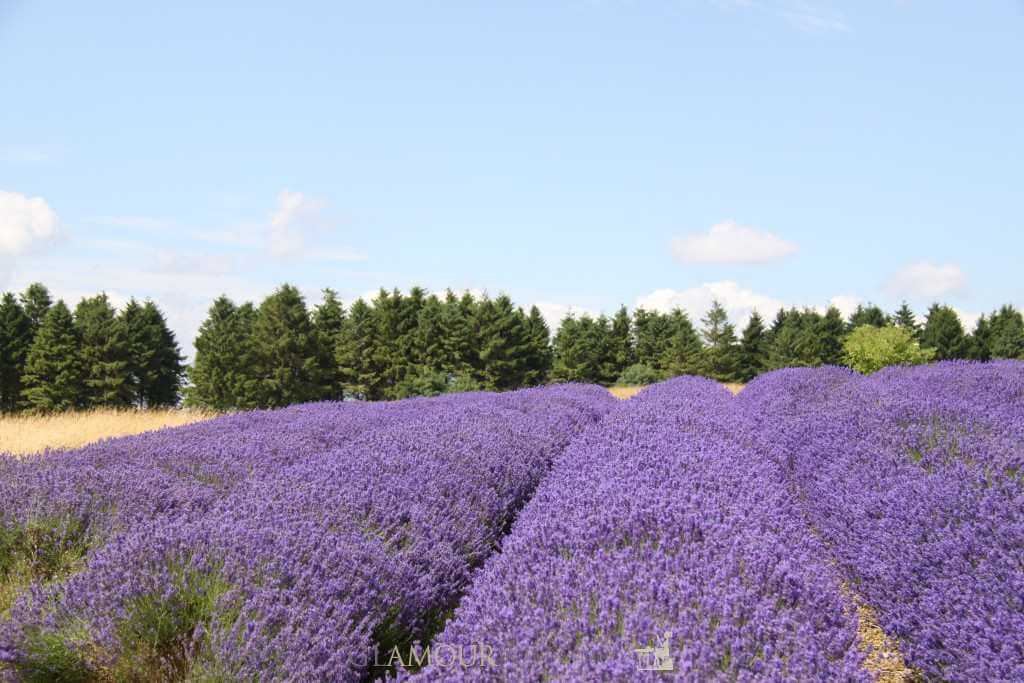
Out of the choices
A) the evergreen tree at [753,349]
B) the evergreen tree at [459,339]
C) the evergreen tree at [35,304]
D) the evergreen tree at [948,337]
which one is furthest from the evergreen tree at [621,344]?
the evergreen tree at [35,304]

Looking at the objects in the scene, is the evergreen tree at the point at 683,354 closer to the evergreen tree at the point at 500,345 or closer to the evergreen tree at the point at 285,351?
the evergreen tree at the point at 500,345

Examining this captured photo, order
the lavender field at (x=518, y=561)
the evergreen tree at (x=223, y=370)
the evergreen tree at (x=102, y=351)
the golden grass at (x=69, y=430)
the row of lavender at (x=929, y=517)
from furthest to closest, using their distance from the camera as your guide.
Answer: the evergreen tree at (x=223, y=370) < the evergreen tree at (x=102, y=351) < the golden grass at (x=69, y=430) < the row of lavender at (x=929, y=517) < the lavender field at (x=518, y=561)

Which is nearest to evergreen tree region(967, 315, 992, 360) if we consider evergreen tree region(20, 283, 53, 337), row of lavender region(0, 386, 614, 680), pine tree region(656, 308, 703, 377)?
pine tree region(656, 308, 703, 377)

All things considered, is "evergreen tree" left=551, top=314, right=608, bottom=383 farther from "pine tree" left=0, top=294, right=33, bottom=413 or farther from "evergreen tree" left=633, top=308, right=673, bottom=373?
"pine tree" left=0, top=294, right=33, bottom=413

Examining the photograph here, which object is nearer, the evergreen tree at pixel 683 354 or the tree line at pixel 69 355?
the tree line at pixel 69 355

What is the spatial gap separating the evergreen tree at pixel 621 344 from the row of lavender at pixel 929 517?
94.7 feet

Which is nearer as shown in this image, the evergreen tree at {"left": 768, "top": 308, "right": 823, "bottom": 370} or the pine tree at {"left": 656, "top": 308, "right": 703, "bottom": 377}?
the pine tree at {"left": 656, "top": 308, "right": 703, "bottom": 377}

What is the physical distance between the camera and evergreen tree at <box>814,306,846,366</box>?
35.8m

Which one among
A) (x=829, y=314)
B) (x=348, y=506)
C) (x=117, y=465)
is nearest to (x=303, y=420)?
(x=117, y=465)

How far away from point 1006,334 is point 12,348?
48.1 metres

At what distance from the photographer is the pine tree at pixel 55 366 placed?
2497cm

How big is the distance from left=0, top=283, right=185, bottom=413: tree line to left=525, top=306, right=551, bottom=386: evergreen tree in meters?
16.2

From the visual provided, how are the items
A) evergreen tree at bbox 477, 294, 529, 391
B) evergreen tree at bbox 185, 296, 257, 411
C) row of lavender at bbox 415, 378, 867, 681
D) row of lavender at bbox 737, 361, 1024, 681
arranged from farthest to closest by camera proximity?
evergreen tree at bbox 477, 294, 529, 391
evergreen tree at bbox 185, 296, 257, 411
row of lavender at bbox 737, 361, 1024, 681
row of lavender at bbox 415, 378, 867, 681

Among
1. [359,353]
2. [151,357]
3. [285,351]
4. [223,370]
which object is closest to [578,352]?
[359,353]
